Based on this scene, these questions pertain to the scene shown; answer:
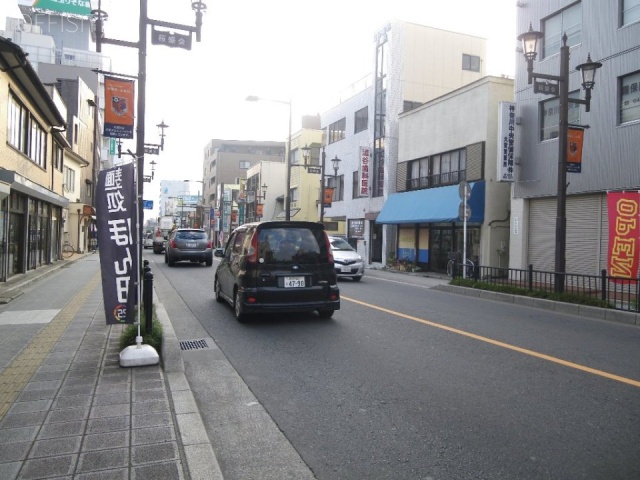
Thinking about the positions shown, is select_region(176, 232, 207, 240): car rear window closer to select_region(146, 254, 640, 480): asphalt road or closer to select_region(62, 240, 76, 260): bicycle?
select_region(62, 240, 76, 260): bicycle

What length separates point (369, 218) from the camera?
2977 centimetres

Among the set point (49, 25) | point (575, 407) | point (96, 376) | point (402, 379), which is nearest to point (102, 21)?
point (96, 376)

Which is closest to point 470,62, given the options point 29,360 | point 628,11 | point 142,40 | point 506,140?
point 506,140

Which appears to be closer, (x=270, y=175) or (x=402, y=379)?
(x=402, y=379)

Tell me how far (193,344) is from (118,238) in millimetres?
2252

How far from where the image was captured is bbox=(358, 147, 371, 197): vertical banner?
29583 mm

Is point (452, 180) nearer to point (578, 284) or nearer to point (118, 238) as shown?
point (578, 284)

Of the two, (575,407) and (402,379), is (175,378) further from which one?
(575,407)

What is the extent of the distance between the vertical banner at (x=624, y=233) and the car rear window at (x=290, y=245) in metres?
8.58

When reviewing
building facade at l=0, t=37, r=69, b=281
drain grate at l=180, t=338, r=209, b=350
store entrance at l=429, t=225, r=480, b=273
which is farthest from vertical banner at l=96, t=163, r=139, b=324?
store entrance at l=429, t=225, r=480, b=273

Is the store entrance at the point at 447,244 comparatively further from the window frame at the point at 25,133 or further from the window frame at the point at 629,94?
the window frame at the point at 25,133

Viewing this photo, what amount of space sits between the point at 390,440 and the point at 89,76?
56313 millimetres

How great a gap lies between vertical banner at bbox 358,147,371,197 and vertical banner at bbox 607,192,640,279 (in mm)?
17700

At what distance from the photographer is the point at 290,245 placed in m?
8.38
